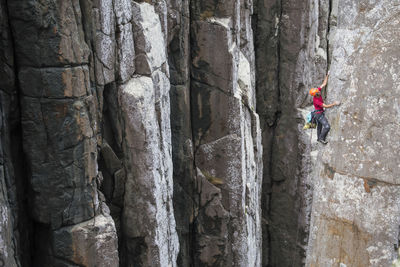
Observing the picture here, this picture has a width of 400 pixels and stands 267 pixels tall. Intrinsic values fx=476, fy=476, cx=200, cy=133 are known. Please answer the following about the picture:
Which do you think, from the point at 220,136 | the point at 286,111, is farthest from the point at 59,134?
the point at 286,111

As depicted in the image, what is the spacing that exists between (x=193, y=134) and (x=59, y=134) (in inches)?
198

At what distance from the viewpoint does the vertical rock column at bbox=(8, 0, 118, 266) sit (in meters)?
5.44

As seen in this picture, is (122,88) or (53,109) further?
(122,88)

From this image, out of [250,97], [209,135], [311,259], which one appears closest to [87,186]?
[311,259]

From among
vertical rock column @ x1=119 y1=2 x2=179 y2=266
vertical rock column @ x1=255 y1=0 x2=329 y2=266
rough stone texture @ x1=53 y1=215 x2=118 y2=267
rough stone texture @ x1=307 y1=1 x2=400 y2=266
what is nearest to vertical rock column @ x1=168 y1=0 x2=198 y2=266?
vertical rock column @ x1=119 y1=2 x2=179 y2=266

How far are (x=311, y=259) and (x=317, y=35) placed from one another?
1304 centimetres

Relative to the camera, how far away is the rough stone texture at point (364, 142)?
2697 millimetres

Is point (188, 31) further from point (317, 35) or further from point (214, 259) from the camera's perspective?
point (317, 35)

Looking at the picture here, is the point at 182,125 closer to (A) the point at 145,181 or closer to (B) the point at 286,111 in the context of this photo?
(A) the point at 145,181

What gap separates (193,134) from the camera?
1055 cm

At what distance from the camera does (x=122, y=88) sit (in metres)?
7.07

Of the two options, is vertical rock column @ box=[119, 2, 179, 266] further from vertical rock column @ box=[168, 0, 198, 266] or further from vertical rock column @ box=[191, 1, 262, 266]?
vertical rock column @ box=[191, 1, 262, 266]

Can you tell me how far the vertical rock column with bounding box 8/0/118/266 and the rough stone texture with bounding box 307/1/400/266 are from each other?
3587 mm

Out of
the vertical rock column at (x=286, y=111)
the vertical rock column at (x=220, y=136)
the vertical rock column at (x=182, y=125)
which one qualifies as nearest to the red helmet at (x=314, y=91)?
the vertical rock column at (x=182, y=125)
